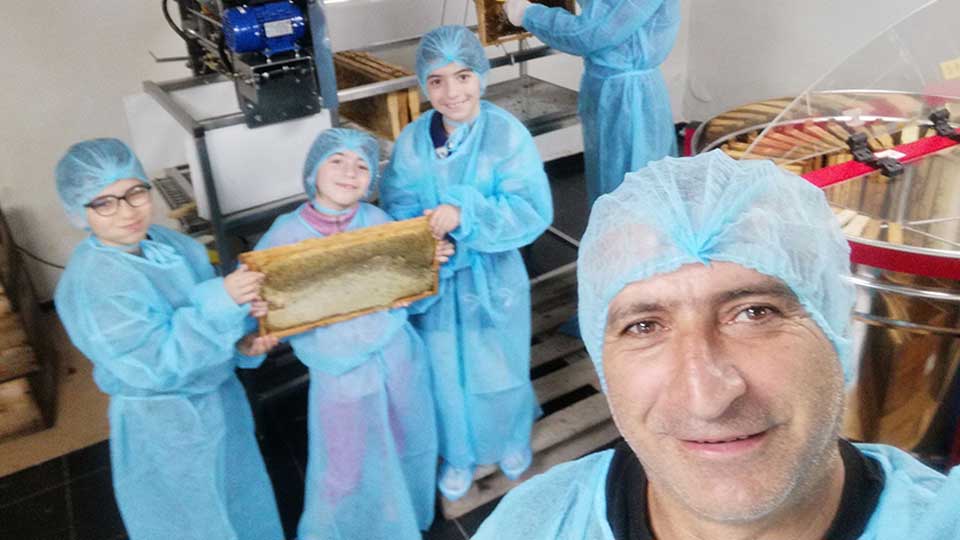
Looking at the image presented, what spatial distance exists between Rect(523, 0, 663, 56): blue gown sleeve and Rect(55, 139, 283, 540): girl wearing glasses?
1.54m

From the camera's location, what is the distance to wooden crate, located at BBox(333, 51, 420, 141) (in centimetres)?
248

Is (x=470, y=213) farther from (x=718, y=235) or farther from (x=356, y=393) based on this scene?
(x=718, y=235)

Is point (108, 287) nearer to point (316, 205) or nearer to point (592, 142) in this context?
point (316, 205)

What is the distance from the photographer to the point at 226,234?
217cm

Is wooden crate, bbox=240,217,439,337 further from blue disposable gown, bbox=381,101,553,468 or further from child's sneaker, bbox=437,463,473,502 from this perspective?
Result: child's sneaker, bbox=437,463,473,502

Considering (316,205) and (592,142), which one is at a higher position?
(316,205)

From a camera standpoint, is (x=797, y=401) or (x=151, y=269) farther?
(x=151, y=269)

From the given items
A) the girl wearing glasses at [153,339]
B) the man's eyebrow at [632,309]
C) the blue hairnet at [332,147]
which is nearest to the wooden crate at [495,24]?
the blue hairnet at [332,147]

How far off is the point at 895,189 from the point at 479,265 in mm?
1105

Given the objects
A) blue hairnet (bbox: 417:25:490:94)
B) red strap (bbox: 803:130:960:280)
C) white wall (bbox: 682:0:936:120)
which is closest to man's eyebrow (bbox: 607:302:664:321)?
red strap (bbox: 803:130:960:280)

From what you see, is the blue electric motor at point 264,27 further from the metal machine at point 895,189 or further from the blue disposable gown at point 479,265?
the metal machine at point 895,189

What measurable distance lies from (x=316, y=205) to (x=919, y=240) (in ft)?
4.82

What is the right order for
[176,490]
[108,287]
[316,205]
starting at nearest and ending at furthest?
[108,287]
[176,490]
[316,205]

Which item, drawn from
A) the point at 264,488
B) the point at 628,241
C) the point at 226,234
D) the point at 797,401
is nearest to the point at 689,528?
the point at 797,401
